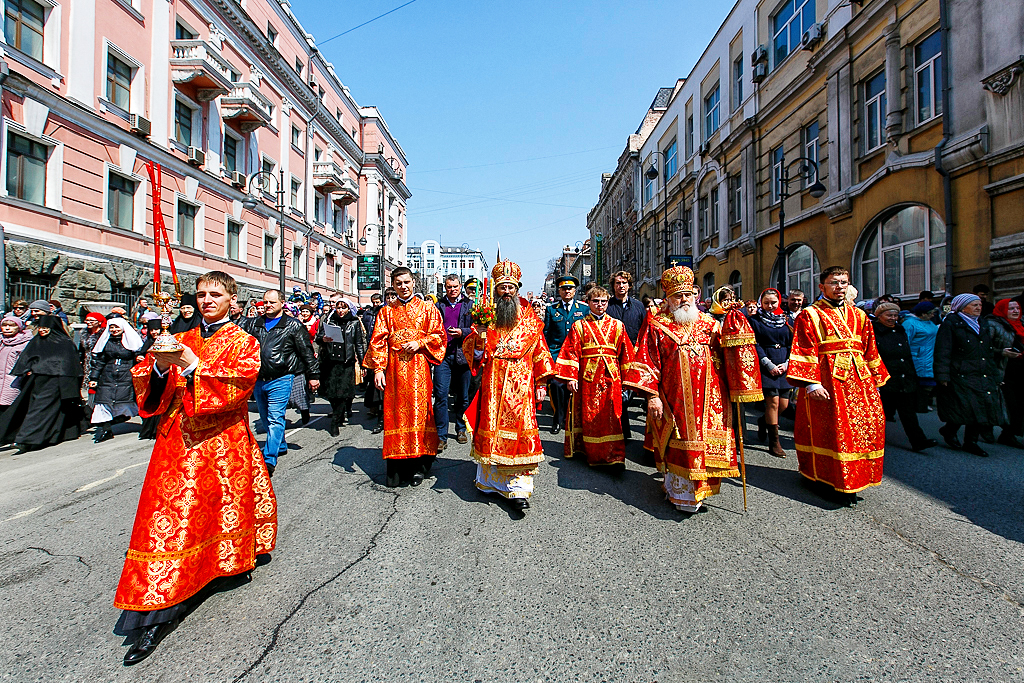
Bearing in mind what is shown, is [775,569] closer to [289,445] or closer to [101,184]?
[289,445]

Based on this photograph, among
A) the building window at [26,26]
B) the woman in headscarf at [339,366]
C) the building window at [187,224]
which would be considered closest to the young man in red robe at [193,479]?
the woman in headscarf at [339,366]

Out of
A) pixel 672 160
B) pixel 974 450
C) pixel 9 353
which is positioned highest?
pixel 672 160

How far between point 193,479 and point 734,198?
76.8 ft

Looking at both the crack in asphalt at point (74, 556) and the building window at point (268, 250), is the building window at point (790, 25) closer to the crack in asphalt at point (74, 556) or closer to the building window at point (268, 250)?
the crack in asphalt at point (74, 556)

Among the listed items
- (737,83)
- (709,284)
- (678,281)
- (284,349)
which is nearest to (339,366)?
(284,349)

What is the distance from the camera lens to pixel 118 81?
1505 cm

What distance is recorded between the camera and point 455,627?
103 inches

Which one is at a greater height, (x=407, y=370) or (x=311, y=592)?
(x=407, y=370)

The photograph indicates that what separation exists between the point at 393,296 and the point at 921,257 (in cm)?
1283

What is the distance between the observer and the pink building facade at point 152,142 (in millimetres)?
11992

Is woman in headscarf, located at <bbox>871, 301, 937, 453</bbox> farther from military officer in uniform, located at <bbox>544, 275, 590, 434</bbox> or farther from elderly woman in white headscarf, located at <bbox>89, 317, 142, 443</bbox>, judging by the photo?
elderly woman in white headscarf, located at <bbox>89, 317, 142, 443</bbox>

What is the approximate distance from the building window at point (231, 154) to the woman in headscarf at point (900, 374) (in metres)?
22.8

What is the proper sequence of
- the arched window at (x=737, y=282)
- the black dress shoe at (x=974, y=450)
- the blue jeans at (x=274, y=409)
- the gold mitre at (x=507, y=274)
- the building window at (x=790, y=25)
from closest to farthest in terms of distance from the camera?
the gold mitre at (x=507, y=274), the blue jeans at (x=274, y=409), the black dress shoe at (x=974, y=450), the building window at (x=790, y=25), the arched window at (x=737, y=282)

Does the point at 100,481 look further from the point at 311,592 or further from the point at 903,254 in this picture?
the point at 903,254
